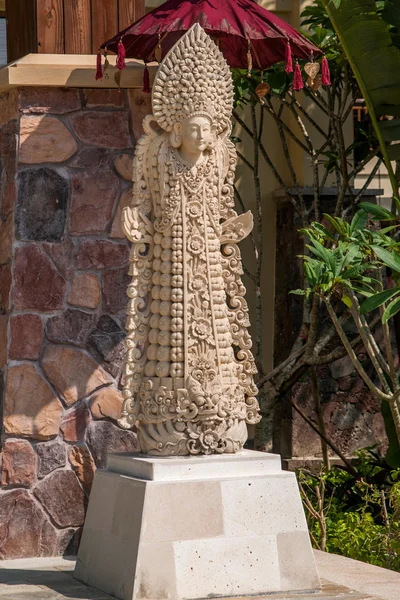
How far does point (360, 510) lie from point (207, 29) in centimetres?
377

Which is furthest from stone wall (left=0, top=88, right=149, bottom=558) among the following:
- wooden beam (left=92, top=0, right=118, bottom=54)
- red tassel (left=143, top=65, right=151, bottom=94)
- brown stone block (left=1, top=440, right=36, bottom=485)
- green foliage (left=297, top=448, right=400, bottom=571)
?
green foliage (left=297, top=448, right=400, bottom=571)

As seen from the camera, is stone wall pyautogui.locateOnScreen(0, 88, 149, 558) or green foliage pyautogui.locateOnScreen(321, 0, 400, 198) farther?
green foliage pyautogui.locateOnScreen(321, 0, 400, 198)

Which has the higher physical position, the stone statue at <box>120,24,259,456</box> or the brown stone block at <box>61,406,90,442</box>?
the stone statue at <box>120,24,259,456</box>

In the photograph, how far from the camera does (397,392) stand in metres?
8.02

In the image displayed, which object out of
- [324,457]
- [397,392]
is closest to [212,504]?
[397,392]

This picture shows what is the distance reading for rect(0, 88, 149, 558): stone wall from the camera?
298 inches

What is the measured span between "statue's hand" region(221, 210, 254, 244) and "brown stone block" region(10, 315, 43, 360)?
4.78 ft

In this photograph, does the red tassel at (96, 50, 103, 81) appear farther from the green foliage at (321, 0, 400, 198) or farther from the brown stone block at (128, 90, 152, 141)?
the green foliage at (321, 0, 400, 198)

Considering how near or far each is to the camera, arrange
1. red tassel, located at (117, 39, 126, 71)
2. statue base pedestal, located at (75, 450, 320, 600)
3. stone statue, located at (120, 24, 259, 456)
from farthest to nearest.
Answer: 1. red tassel, located at (117, 39, 126, 71)
2. stone statue, located at (120, 24, 259, 456)
3. statue base pedestal, located at (75, 450, 320, 600)

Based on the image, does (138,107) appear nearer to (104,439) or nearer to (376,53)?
(376,53)

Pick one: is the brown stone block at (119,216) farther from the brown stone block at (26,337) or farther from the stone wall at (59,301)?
the brown stone block at (26,337)

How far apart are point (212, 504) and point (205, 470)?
0.19 meters

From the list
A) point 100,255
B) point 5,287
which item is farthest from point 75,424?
point 100,255

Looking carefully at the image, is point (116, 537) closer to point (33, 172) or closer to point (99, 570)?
point (99, 570)
